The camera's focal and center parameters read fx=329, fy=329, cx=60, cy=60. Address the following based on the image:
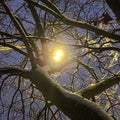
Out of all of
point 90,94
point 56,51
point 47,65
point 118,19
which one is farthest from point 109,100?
point 118,19

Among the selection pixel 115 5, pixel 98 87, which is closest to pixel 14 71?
pixel 98 87

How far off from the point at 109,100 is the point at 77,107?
3.73 meters

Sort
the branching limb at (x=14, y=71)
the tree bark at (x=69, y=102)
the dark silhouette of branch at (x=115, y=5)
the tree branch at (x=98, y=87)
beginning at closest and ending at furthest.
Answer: the tree bark at (x=69, y=102) → the dark silhouette of branch at (x=115, y=5) → the tree branch at (x=98, y=87) → the branching limb at (x=14, y=71)

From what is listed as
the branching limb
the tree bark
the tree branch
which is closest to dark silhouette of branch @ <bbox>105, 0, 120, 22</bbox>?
the tree branch

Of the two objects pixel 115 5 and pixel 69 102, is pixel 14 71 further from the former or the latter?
pixel 115 5

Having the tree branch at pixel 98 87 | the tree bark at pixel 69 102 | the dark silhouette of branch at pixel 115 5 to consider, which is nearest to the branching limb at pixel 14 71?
the tree bark at pixel 69 102

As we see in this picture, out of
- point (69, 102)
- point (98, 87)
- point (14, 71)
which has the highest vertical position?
point (14, 71)

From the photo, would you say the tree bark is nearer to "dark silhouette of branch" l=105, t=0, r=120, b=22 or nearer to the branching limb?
the branching limb

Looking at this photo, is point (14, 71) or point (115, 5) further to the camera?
point (14, 71)

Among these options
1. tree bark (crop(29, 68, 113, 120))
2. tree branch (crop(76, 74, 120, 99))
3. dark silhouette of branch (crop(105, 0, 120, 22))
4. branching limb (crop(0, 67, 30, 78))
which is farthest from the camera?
branching limb (crop(0, 67, 30, 78))

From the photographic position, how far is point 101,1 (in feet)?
20.4

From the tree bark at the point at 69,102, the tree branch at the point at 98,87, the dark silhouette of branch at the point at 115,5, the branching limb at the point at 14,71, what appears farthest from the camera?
the branching limb at the point at 14,71

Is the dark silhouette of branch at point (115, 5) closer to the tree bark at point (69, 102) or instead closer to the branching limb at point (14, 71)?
the tree bark at point (69, 102)

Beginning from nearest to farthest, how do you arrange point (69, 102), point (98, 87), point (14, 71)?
point (69, 102)
point (98, 87)
point (14, 71)
